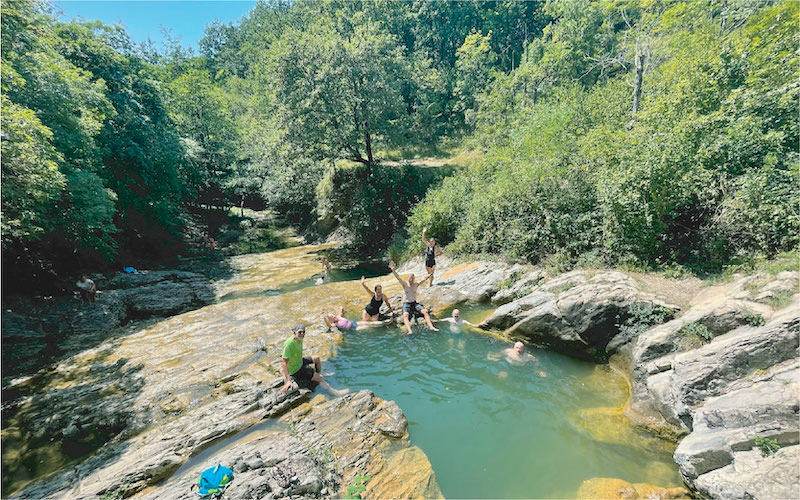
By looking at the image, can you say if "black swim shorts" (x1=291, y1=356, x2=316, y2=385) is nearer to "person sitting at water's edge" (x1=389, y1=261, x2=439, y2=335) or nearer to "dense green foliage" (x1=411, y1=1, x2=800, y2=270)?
"person sitting at water's edge" (x1=389, y1=261, x2=439, y2=335)

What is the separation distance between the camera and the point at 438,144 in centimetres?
3206

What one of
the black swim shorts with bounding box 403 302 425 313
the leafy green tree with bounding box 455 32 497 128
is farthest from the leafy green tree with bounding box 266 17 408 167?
the leafy green tree with bounding box 455 32 497 128

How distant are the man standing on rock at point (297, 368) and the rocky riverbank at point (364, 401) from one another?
0.37 meters

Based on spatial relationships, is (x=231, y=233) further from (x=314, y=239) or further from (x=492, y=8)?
(x=492, y=8)

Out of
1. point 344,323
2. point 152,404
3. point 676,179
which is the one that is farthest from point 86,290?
point 676,179

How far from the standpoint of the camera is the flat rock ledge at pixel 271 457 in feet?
16.4

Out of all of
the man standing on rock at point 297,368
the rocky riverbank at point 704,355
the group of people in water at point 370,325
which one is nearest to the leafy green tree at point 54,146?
the man standing on rock at point 297,368

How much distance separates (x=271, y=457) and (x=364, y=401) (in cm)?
221

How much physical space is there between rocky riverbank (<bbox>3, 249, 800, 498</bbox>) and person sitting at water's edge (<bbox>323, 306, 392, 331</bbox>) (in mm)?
449

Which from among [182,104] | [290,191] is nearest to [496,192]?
[290,191]

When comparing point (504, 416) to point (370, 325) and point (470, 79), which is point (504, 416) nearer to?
point (370, 325)

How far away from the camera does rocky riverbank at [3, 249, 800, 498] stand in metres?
5.03

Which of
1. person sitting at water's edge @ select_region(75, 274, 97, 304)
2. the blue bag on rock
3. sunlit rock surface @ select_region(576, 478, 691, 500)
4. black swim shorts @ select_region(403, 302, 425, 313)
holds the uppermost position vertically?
person sitting at water's edge @ select_region(75, 274, 97, 304)

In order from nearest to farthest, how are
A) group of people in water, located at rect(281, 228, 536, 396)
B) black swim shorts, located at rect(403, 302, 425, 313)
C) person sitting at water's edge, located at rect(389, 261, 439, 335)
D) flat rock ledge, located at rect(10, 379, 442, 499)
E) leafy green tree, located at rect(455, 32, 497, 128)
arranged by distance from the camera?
flat rock ledge, located at rect(10, 379, 442, 499), group of people in water, located at rect(281, 228, 536, 396), person sitting at water's edge, located at rect(389, 261, 439, 335), black swim shorts, located at rect(403, 302, 425, 313), leafy green tree, located at rect(455, 32, 497, 128)
